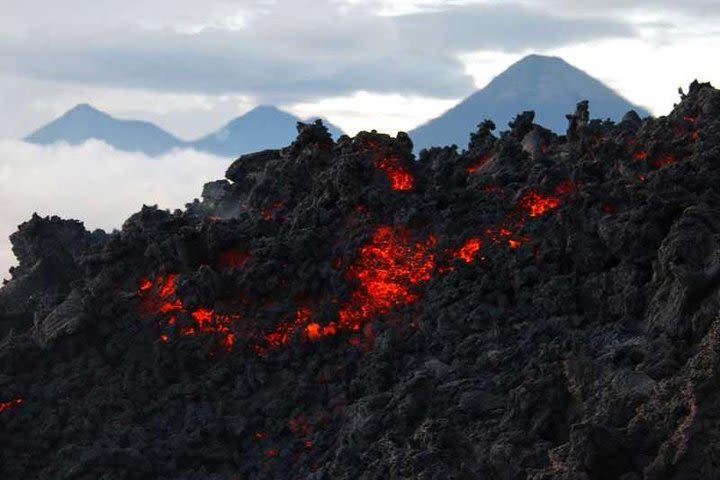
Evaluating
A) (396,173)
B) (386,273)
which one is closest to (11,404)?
(386,273)

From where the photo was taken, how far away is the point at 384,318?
30109 millimetres

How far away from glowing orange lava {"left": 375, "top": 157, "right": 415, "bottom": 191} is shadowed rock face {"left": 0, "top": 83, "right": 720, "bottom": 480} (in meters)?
0.06

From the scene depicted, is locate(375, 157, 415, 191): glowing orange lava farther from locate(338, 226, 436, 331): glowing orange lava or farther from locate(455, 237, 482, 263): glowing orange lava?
locate(455, 237, 482, 263): glowing orange lava

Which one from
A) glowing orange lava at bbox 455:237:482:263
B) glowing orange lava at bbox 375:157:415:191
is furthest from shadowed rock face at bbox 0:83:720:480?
glowing orange lava at bbox 455:237:482:263

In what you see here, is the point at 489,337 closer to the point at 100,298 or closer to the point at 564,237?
the point at 564,237

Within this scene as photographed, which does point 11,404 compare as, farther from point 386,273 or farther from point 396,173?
point 396,173

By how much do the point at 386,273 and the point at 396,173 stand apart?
14.4 ft

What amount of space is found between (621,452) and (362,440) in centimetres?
781

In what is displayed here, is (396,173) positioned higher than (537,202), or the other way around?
(396,173)

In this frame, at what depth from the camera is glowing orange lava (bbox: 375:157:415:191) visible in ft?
110

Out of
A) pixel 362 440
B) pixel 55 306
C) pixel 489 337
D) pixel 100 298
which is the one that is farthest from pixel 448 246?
pixel 55 306

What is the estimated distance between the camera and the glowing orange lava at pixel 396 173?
33594 millimetres

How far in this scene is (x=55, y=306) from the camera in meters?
33.9

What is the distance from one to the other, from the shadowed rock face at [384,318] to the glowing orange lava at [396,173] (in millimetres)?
57
